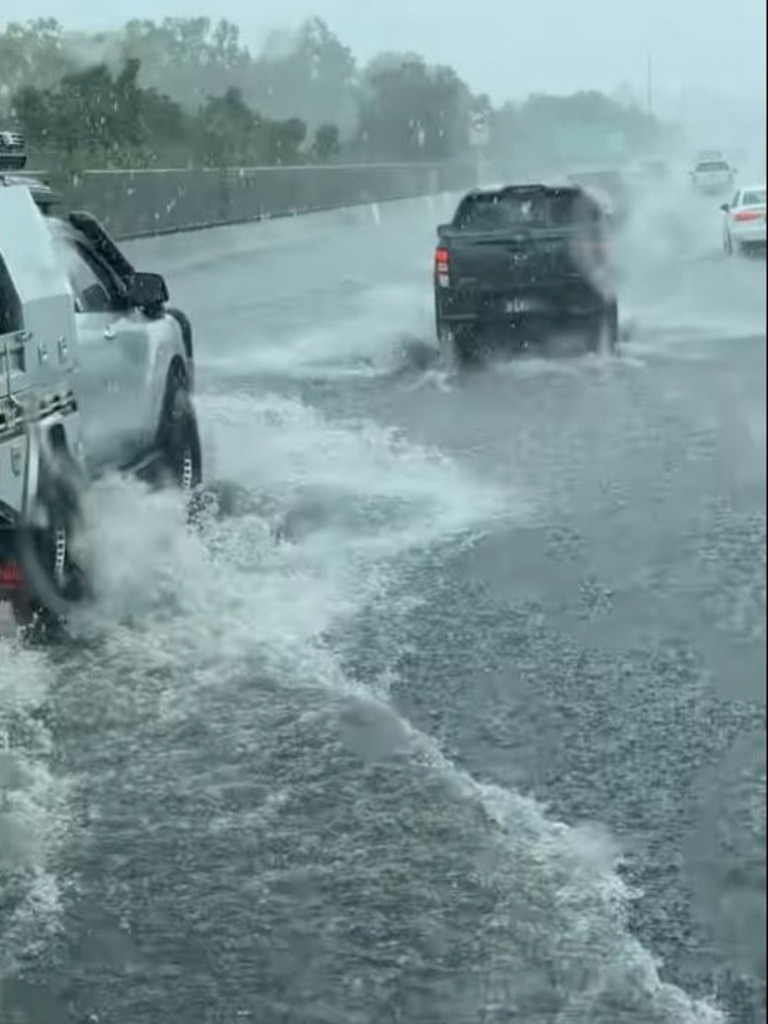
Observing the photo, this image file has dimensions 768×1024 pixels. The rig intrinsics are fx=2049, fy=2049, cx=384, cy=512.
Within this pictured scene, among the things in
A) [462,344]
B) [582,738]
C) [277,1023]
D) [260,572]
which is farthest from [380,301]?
[277,1023]

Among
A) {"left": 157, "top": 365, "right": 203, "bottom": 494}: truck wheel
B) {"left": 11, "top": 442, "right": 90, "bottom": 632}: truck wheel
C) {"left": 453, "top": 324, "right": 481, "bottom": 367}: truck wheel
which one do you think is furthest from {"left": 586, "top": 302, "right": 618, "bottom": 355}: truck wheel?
{"left": 11, "top": 442, "right": 90, "bottom": 632}: truck wheel

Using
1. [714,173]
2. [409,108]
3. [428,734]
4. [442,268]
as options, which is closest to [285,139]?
[409,108]

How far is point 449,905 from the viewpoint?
3.89 meters

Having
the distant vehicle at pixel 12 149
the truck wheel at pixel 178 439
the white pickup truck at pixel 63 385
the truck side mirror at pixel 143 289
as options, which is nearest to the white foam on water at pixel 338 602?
the truck wheel at pixel 178 439

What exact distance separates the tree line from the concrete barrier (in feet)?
1.19

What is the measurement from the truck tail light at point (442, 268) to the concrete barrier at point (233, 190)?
1140mm

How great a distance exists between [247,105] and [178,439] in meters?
2.18

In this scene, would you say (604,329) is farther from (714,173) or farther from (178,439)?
(714,173)

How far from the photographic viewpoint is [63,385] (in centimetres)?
576

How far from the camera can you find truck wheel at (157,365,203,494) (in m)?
7.47

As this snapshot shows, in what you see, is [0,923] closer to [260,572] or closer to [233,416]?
[260,572]

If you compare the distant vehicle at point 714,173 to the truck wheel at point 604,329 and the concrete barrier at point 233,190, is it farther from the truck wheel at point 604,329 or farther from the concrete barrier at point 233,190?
the concrete barrier at point 233,190

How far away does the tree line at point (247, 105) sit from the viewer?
15.7 feet

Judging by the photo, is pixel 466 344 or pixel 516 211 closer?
pixel 466 344
